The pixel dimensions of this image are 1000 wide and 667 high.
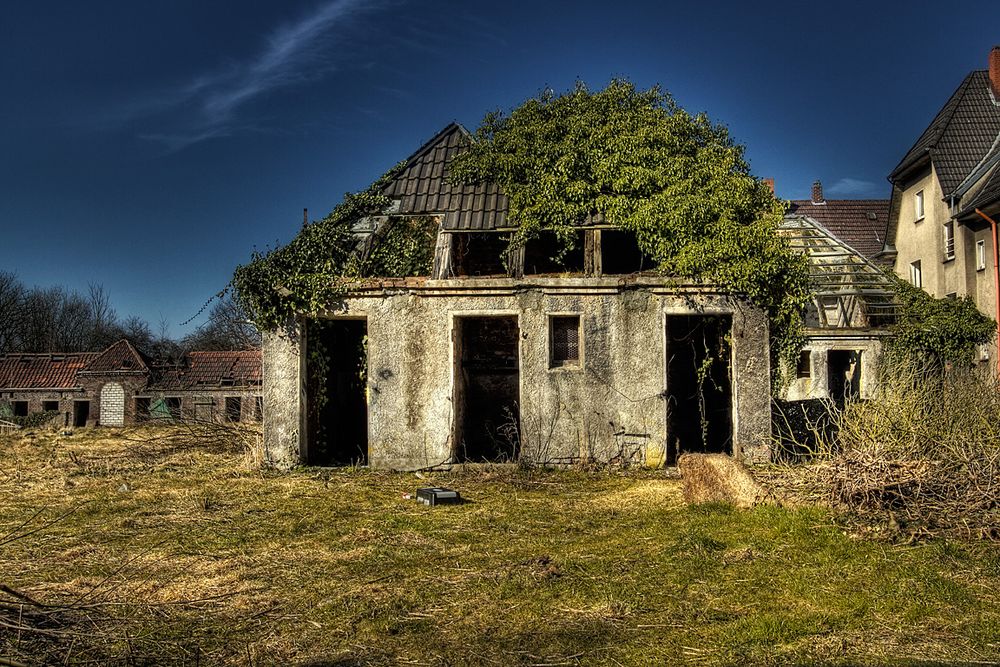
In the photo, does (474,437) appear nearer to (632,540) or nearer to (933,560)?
(632,540)

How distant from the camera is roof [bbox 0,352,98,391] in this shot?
34000 millimetres

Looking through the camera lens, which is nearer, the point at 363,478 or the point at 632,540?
the point at 632,540

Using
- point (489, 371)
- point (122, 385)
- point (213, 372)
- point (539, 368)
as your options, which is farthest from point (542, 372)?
point (122, 385)

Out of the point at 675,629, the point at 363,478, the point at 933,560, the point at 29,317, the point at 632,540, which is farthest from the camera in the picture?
the point at 29,317

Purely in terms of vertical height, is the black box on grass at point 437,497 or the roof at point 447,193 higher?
the roof at point 447,193

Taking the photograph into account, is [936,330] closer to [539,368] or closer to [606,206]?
[606,206]

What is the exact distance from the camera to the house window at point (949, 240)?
24344 mm

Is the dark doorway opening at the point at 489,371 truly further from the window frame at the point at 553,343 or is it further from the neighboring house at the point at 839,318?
the neighboring house at the point at 839,318

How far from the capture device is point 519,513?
983 centimetres

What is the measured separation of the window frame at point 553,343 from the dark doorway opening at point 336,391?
3382 millimetres

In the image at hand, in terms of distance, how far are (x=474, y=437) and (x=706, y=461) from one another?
7764mm

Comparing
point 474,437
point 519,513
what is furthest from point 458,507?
point 474,437

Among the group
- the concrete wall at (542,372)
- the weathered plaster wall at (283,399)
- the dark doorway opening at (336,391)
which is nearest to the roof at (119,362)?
the dark doorway opening at (336,391)

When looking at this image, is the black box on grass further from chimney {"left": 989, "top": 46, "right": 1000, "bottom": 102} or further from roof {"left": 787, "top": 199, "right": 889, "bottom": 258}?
roof {"left": 787, "top": 199, "right": 889, "bottom": 258}
